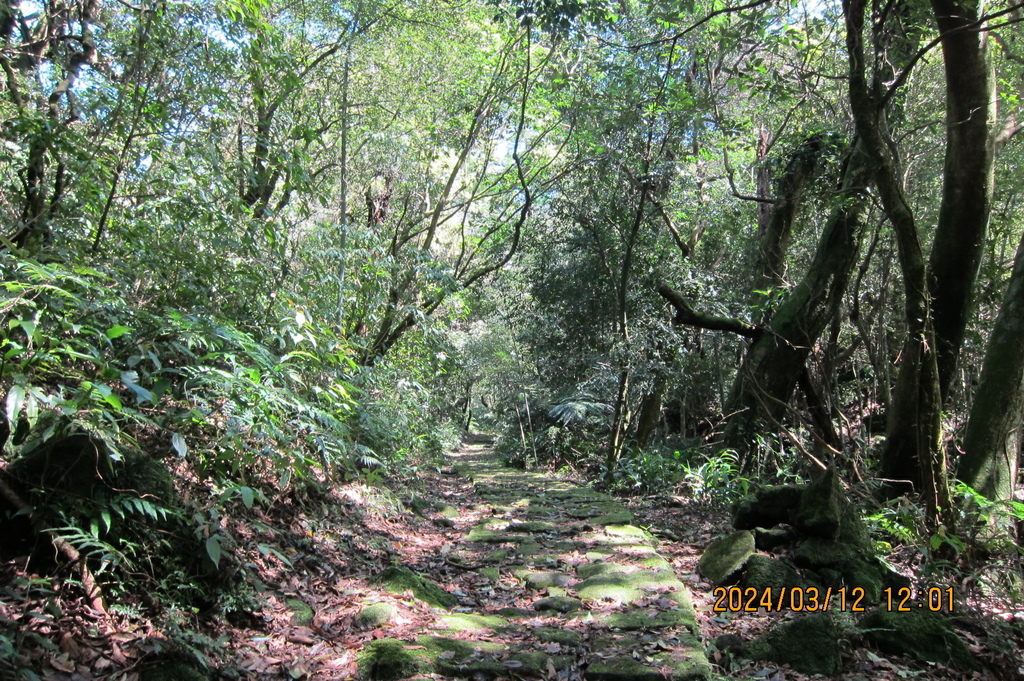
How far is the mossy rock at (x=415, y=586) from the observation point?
4.06m

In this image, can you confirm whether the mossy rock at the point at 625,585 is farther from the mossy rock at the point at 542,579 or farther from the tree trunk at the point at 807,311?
the tree trunk at the point at 807,311

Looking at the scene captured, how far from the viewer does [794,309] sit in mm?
7410

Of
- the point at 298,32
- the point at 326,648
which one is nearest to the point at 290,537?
the point at 326,648

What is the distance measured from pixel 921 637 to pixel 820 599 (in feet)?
2.02

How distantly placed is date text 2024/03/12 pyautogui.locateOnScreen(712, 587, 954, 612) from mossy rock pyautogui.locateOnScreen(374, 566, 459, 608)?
68.8 inches

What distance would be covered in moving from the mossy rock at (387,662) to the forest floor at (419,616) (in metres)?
0.01

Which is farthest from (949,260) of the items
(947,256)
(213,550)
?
(213,550)

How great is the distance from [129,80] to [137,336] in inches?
82.7

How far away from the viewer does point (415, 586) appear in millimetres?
4133

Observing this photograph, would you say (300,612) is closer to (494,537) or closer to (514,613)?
(514,613)

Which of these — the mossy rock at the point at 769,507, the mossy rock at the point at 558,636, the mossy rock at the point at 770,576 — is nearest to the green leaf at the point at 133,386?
the mossy rock at the point at 558,636

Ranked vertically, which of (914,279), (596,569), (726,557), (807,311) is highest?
(807,311)

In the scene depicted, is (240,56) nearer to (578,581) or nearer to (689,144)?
(578,581)

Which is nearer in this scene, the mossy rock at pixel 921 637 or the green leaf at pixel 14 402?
the green leaf at pixel 14 402
